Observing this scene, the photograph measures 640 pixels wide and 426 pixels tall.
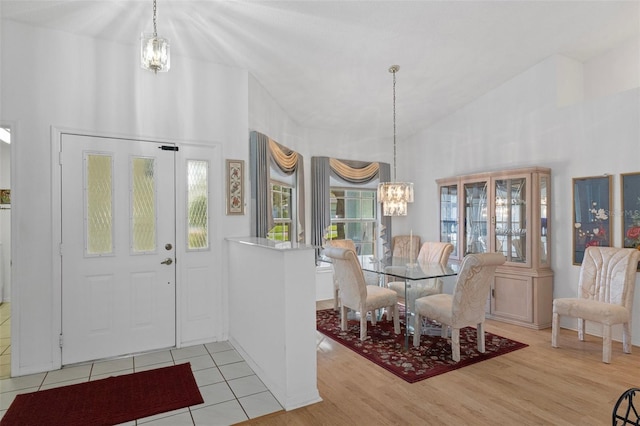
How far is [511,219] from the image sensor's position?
Result: 4.61m

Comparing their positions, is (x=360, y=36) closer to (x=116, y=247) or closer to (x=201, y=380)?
(x=116, y=247)

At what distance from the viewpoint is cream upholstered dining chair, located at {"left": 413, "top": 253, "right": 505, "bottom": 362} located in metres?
3.24

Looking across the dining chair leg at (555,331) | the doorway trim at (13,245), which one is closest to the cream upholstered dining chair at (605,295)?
the dining chair leg at (555,331)

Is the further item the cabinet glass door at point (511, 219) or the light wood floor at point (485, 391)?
the cabinet glass door at point (511, 219)

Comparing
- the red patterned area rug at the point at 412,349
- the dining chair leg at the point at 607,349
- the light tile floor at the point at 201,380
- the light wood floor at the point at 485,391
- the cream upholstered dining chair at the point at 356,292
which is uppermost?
the cream upholstered dining chair at the point at 356,292

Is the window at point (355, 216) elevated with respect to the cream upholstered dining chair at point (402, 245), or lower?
elevated

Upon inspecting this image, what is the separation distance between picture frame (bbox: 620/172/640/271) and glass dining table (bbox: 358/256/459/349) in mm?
1745

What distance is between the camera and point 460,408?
2.55m

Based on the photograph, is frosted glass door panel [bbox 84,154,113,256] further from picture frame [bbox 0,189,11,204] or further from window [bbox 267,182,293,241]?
picture frame [bbox 0,189,11,204]

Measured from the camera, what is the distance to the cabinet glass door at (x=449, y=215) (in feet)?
17.5

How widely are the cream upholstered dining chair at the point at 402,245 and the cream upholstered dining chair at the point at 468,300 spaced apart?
260 cm

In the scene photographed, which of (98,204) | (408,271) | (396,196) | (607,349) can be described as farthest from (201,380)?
(607,349)

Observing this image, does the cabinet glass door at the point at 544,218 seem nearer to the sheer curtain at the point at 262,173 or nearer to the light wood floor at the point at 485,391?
the light wood floor at the point at 485,391

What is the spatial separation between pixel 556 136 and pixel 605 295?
1.92 m
